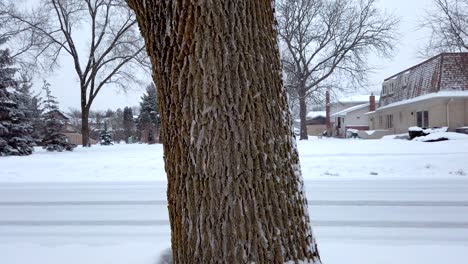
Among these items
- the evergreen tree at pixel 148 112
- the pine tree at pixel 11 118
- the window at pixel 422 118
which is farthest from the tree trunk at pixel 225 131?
the evergreen tree at pixel 148 112

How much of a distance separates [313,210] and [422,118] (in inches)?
1080

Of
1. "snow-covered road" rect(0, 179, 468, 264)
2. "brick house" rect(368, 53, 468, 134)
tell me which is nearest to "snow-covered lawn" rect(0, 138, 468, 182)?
"snow-covered road" rect(0, 179, 468, 264)

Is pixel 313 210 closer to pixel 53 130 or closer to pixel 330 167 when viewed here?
pixel 330 167

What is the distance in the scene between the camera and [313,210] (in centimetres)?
687

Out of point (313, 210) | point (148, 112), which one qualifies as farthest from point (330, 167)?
point (148, 112)

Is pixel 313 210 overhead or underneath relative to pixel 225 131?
underneath

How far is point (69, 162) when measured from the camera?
14188 mm

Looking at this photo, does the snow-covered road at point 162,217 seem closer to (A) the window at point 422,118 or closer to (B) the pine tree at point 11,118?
(B) the pine tree at point 11,118

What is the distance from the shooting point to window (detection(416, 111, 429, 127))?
30.4 m

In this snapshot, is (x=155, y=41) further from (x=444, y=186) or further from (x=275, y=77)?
(x=444, y=186)

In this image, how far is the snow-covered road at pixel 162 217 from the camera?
16.0 ft

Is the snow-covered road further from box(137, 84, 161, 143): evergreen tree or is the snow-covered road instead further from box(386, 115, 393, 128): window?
box(137, 84, 161, 143): evergreen tree

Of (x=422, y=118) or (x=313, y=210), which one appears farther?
(x=422, y=118)

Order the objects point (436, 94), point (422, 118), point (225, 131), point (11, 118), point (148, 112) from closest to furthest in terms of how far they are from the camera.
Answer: point (225, 131), point (11, 118), point (436, 94), point (422, 118), point (148, 112)
